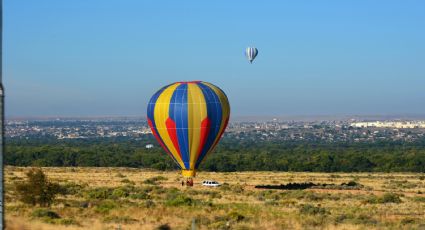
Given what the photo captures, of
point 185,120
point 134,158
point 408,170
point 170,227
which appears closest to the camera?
point 170,227

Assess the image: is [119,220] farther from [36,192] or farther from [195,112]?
[195,112]

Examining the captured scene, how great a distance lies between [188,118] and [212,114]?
5.38 ft

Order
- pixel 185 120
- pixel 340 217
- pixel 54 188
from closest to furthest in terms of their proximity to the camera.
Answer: pixel 340 217, pixel 54 188, pixel 185 120

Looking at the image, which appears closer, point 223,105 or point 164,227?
point 164,227

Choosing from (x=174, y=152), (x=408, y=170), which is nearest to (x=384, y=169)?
(x=408, y=170)

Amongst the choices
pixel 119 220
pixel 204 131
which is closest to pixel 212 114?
pixel 204 131

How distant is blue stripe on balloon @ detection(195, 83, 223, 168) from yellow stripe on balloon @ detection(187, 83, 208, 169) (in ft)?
1.11

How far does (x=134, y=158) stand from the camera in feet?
332

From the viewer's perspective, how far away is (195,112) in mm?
48031

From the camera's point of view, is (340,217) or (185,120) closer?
(340,217)

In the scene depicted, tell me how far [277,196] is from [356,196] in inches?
185

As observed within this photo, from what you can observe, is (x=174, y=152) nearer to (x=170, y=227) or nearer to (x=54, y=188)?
(x=54, y=188)

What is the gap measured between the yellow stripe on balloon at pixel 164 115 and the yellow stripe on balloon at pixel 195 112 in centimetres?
129

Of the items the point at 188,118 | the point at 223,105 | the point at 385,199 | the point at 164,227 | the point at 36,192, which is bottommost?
the point at 385,199
